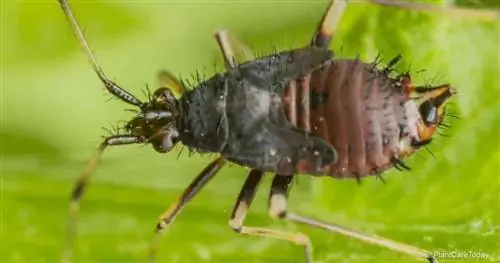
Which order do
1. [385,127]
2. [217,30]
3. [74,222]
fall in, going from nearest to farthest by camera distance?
[385,127]
[74,222]
[217,30]

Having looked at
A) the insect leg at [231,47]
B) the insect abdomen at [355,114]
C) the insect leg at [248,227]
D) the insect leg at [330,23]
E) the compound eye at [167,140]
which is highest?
the insect leg at [330,23]

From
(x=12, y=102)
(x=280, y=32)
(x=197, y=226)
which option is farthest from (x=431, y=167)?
(x=12, y=102)

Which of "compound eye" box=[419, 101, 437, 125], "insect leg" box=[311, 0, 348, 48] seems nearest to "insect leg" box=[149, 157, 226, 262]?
"insect leg" box=[311, 0, 348, 48]

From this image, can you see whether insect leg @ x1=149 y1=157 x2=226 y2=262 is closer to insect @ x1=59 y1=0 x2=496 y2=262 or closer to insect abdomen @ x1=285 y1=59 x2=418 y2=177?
insect @ x1=59 y1=0 x2=496 y2=262

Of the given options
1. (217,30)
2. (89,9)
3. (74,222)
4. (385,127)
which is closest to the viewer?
(385,127)

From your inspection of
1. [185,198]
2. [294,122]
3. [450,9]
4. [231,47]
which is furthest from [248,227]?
[450,9]

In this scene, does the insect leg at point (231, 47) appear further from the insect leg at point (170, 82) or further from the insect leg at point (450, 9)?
the insect leg at point (450, 9)

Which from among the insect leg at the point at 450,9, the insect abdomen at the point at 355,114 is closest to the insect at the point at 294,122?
the insect abdomen at the point at 355,114

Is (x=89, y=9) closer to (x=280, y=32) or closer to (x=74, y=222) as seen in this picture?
(x=280, y=32)
